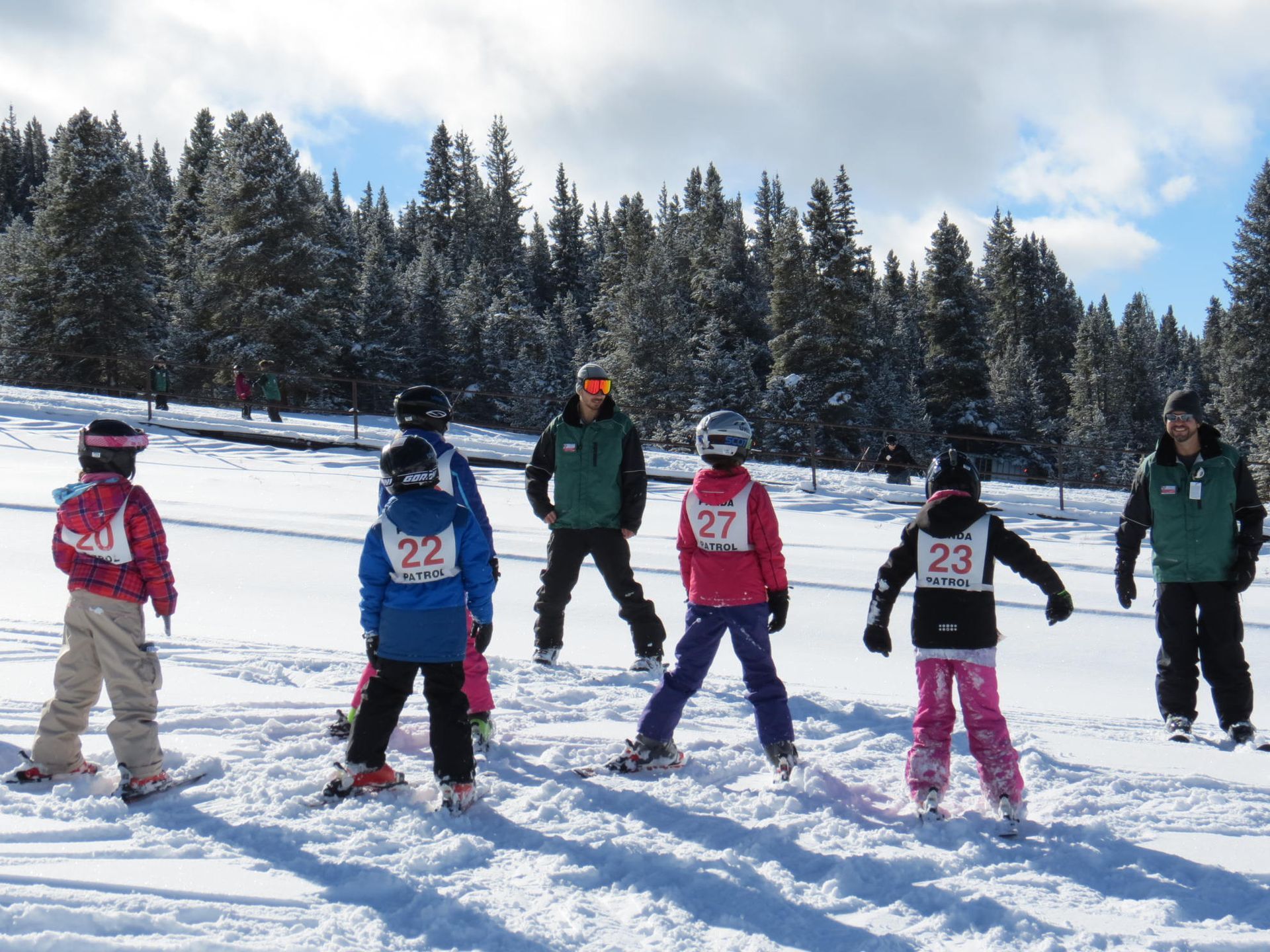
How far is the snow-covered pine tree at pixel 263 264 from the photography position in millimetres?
34375

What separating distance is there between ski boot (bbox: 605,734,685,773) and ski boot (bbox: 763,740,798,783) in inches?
16.0

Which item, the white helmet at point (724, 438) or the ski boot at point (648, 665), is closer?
the white helmet at point (724, 438)

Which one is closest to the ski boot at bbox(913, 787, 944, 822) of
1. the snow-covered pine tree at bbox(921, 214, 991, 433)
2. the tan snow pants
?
the tan snow pants

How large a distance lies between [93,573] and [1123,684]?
6027 millimetres

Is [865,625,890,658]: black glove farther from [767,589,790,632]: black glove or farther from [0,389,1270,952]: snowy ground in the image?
[0,389,1270,952]: snowy ground

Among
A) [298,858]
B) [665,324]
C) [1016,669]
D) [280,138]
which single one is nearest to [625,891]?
[298,858]

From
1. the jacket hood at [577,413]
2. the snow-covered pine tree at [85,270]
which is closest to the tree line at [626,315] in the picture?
the snow-covered pine tree at [85,270]

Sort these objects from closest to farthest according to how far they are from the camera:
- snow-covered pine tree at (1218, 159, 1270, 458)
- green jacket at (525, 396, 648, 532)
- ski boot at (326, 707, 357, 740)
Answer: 1. ski boot at (326, 707, 357, 740)
2. green jacket at (525, 396, 648, 532)
3. snow-covered pine tree at (1218, 159, 1270, 458)

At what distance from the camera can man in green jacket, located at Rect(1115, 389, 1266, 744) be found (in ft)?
16.4

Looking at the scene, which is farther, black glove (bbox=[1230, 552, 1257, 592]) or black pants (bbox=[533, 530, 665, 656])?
black pants (bbox=[533, 530, 665, 656])

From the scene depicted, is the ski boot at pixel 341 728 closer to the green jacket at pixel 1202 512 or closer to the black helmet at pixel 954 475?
the black helmet at pixel 954 475

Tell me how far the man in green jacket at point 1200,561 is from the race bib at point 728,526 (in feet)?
8.47

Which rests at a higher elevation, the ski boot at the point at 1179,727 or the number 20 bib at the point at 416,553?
the number 20 bib at the point at 416,553

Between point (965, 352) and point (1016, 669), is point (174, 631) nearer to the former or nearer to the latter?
point (1016, 669)
